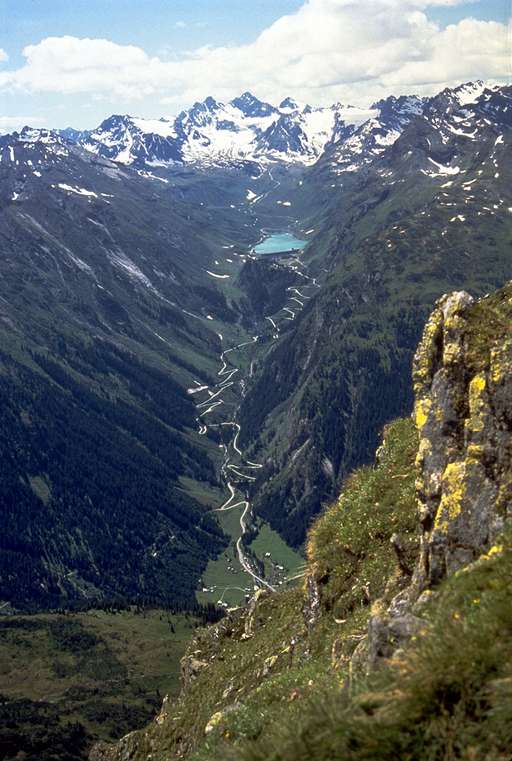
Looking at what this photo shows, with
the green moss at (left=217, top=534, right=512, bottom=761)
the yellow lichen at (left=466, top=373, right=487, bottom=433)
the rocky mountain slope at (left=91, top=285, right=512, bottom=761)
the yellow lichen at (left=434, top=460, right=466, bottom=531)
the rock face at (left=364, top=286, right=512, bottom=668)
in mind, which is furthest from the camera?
the yellow lichen at (left=466, top=373, right=487, bottom=433)

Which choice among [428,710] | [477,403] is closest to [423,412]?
[477,403]

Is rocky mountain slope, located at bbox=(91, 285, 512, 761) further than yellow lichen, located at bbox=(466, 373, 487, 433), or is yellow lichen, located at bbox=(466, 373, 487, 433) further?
yellow lichen, located at bbox=(466, 373, 487, 433)

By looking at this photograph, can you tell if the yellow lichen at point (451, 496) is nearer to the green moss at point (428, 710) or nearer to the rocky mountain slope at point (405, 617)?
the rocky mountain slope at point (405, 617)

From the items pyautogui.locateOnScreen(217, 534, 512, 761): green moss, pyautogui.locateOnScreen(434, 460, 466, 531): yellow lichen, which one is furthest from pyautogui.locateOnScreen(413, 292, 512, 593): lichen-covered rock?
pyautogui.locateOnScreen(217, 534, 512, 761): green moss

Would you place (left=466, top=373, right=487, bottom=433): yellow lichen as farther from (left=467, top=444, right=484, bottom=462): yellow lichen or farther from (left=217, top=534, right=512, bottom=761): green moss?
(left=217, top=534, right=512, bottom=761): green moss

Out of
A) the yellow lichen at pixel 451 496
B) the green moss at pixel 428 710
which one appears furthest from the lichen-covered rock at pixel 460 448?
the green moss at pixel 428 710
